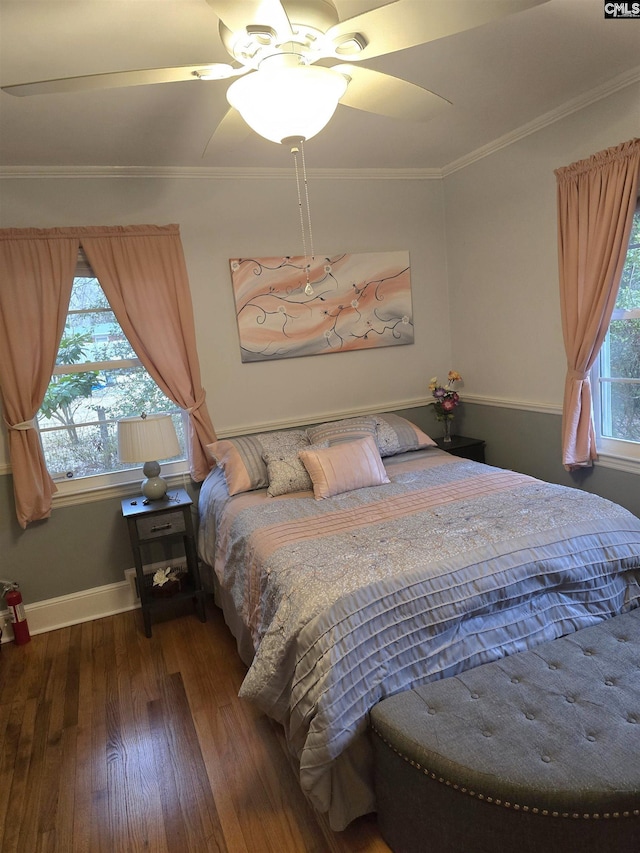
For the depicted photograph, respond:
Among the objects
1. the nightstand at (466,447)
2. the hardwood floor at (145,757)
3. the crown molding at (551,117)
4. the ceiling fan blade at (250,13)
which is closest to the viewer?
the ceiling fan blade at (250,13)

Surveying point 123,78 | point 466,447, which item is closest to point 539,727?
point 123,78

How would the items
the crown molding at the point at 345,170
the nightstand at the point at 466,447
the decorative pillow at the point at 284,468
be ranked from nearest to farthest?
the crown molding at the point at 345,170
the decorative pillow at the point at 284,468
the nightstand at the point at 466,447

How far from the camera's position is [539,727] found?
4.85 feet

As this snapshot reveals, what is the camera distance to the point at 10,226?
9.55 feet

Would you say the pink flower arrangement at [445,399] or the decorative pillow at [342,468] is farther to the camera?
the pink flower arrangement at [445,399]

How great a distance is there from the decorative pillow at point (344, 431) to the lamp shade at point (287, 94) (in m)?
1.85

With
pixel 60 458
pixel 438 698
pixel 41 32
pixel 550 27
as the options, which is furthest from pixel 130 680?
pixel 550 27

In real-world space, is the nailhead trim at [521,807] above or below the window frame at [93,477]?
below

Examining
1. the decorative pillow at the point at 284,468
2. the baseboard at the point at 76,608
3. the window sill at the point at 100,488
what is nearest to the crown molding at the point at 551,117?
the decorative pillow at the point at 284,468

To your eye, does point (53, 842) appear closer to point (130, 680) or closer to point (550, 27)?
point (130, 680)

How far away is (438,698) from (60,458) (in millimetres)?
2526

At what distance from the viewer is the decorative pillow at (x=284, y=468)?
2.87 m

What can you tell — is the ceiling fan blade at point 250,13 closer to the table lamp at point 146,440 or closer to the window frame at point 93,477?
the table lamp at point 146,440

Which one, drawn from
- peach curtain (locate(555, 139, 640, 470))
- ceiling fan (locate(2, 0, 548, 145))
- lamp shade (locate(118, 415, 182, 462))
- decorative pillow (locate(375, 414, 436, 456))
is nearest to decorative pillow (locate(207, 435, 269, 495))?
lamp shade (locate(118, 415, 182, 462))
